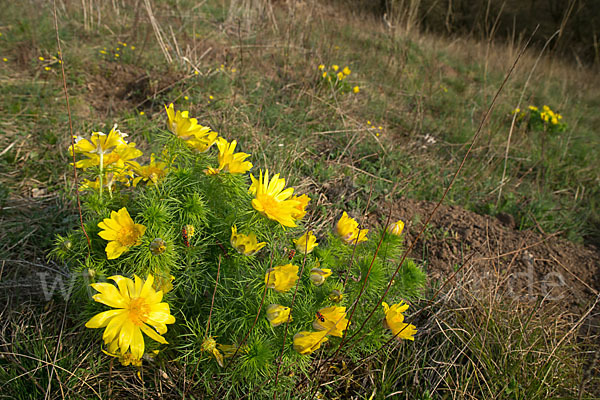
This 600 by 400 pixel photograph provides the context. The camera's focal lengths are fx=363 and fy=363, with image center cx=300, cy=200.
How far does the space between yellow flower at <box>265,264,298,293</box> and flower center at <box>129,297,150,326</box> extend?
33 centimetres

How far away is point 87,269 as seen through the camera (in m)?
1.09

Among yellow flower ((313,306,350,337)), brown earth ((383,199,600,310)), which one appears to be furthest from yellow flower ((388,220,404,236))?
brown earth ((383,199,600,310))

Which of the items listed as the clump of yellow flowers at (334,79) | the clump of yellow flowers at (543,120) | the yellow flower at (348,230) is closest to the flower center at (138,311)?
the yellow flower at (348,230)

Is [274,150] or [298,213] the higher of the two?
[298,213]

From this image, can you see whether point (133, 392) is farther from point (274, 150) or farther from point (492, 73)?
point (492, 73)

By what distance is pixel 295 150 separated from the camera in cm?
253

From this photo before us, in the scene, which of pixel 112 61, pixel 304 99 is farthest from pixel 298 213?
pixel 112 61

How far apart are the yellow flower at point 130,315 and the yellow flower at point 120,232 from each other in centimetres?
12

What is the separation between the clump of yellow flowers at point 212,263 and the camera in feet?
3.50

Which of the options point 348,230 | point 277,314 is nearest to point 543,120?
point 348,230

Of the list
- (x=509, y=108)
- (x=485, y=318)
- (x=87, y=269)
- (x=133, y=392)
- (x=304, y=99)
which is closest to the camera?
(x=87, y=269)

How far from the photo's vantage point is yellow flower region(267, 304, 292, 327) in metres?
1.04

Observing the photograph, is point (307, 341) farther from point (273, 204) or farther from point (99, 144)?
point (99, 144)

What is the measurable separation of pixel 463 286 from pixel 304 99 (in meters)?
2.25
